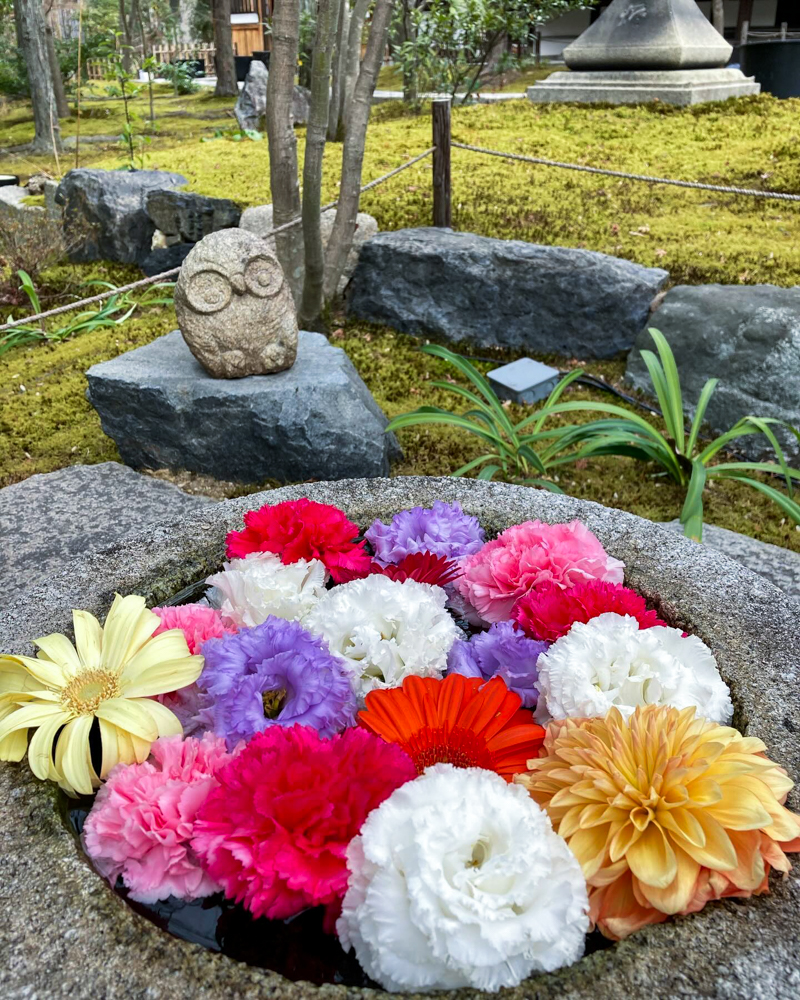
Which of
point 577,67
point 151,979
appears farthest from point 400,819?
point 577,67

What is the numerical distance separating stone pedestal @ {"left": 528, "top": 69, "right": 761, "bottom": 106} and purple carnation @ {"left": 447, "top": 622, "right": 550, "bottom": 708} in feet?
26.7

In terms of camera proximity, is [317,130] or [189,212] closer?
[317,130]

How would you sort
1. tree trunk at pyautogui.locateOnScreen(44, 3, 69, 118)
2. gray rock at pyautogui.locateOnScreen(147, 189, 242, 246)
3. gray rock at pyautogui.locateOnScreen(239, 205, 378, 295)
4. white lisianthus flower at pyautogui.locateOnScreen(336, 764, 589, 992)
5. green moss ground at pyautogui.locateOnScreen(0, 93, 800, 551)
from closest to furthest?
white lisianthus flower at pyautogui.locateOnScreen(336, 764, 589, 992)
green moss ground at pyautogui.locateOnScreen(0, 93, 800, 551)
gray rock at pyautogui.locateOnScreen(239, 205, 378, 295)
gray rock at pyautogui.locateOnScreen(147, 189, 242, 246)
tree trunk at pyautogui.locateOnScreen(44, 3, 69, 118)

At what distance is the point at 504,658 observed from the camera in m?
1.19

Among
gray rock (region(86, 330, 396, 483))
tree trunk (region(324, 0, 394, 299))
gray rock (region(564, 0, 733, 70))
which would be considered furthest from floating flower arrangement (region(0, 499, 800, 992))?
gray rock (region(564, 0, 733, 70))

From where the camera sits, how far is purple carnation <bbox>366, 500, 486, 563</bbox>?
1481 mm

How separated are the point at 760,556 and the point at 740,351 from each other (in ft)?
5.06

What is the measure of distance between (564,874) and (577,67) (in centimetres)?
923

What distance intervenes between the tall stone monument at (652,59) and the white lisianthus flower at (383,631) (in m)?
8.19

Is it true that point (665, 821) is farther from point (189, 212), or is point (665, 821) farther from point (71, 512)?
point (189, 212)

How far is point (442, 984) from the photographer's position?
2.68 ft

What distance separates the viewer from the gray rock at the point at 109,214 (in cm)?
644

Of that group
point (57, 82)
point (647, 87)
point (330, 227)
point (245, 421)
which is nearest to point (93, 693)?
point (245, 421)

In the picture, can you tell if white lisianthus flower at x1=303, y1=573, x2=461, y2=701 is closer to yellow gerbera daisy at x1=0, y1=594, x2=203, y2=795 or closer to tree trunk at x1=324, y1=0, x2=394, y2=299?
yellow gerbera daisy at x1=0, y1=594, x2=203, y2=795
